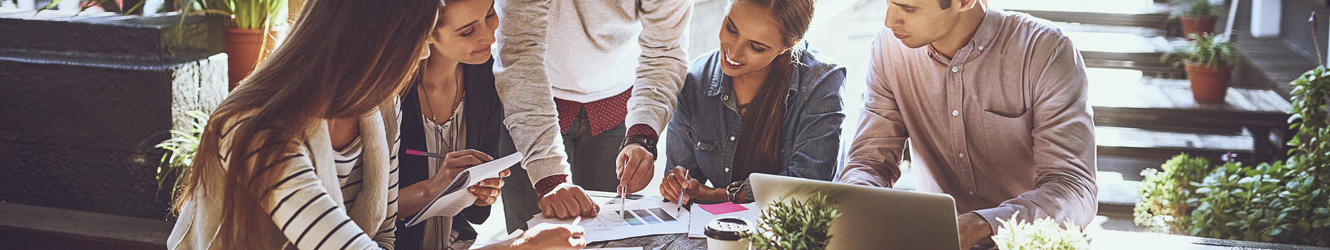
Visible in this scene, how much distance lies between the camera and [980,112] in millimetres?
2426

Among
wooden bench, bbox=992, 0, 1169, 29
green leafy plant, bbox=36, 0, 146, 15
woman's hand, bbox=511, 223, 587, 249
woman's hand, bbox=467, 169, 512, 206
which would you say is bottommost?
wooden bench, bbox=992, 0, 1169, 29

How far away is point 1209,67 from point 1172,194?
1157 mm

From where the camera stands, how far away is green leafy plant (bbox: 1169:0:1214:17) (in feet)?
19.4

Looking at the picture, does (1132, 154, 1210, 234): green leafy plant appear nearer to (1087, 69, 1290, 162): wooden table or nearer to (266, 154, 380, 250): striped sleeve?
(1087, 69, 1290, 162): wooden table

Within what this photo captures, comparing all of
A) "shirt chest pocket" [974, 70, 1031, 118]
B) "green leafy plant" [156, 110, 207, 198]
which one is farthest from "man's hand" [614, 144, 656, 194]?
"green leafy plant" [156, 110, 207, 198]

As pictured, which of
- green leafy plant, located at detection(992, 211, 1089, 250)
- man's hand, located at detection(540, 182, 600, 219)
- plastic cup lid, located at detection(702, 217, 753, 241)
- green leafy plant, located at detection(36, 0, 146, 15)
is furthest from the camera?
green leafy plant, located at detection(36, 0, 146, 15)

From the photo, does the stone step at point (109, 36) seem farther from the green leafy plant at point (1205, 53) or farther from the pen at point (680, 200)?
the green leafy plant at point (1205, 53)

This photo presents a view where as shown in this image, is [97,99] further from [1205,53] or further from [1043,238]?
[1205,53]

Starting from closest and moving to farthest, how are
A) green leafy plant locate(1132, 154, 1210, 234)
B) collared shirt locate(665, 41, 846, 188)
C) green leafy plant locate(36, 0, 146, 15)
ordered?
1. collared shirt locate(665, 41, 846, 188)
2. green leafy plant locate(36, 0, 146, 15)
3. green leafy plant locate(1132, 154, 1210, 234)

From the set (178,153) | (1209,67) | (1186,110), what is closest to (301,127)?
(178,153)

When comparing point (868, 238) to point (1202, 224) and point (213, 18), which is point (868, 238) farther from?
point (1202, 224)

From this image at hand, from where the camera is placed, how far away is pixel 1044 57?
2330mm

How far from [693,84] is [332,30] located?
3.86 ft

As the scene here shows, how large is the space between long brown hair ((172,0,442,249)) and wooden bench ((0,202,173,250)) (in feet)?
5.33
